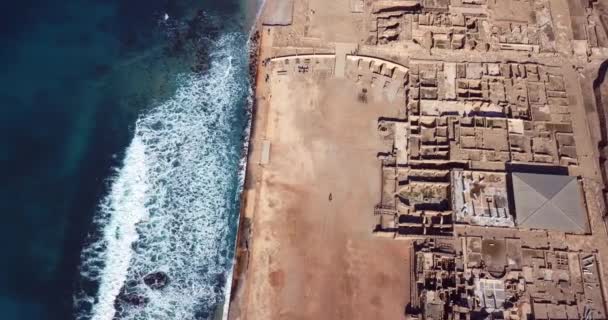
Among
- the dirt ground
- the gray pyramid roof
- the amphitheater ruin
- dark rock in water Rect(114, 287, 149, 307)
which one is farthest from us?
dark rock in water Rect(114, 287, 149, 307)

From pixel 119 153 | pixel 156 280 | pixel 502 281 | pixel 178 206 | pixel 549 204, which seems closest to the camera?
pixel 502 281

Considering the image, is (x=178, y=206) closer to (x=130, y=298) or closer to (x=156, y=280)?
(x=156, y=280)

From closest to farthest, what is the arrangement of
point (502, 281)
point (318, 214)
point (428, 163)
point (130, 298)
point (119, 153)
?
point (502, 281) < point (130, 298) < point (318, 214) < point (428, 163) < point (119, 153)

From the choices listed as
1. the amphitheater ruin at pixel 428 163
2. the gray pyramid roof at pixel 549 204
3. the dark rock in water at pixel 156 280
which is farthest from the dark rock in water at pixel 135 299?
the gray pyramid roof at pixel 549 204

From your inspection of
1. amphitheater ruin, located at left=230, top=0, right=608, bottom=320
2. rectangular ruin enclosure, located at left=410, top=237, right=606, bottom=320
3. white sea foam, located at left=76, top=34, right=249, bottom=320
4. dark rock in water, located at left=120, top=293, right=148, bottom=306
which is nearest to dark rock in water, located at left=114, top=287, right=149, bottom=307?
dark rock in water, located at left=120, top=293, right=148, bottom=306

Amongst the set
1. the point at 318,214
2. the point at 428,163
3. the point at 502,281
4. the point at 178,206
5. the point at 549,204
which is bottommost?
the point at 502,281

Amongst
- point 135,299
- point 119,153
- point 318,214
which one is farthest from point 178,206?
point 318,214

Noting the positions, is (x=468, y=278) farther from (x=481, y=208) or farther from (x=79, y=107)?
(x=79, y=107)

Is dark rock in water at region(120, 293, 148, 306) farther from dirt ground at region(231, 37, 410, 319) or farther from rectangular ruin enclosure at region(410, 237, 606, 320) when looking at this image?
rectangular ruin enclosure at region(410, 237, 606, 320)
